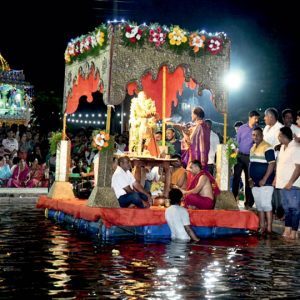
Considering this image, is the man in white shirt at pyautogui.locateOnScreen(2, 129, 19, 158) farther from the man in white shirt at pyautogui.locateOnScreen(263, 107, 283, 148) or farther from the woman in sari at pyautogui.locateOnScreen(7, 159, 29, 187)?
the man in white shirt at pyautogui.locateOnScreen(263, 107, 283, 148)

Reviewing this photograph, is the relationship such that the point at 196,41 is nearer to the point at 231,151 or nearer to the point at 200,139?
the point at 200,139

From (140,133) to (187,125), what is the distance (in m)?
1.23

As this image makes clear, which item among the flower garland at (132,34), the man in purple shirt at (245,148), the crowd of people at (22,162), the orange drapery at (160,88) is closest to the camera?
the flower garland at (132,34)

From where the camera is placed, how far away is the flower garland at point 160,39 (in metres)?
13.7

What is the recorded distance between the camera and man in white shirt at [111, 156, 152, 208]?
13188 millimetres

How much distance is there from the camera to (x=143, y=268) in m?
9.01

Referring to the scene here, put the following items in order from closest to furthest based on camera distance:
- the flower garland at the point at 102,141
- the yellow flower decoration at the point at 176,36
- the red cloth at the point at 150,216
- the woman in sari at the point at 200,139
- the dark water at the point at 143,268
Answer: the dark water at the point at 143,268 < the red cloth at the point at 150,216 < the flower garland at the point at 102,141 < the yellow flower decoration at the point at 176,36 < the woman in sari at the point at 200,139

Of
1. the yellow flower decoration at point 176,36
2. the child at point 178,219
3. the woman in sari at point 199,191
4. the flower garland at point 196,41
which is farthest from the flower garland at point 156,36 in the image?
the child at point 178,219

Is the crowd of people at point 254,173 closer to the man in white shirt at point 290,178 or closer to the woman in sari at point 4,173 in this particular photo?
the man in white shirt at point 290,178

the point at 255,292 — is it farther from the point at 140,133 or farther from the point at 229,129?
the point at 229,129

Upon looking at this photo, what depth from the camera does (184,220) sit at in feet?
41.0

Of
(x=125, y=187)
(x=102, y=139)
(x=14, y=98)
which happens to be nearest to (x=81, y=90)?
(x=102, y=139)

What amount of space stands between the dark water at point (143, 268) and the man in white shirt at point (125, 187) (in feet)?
3.77

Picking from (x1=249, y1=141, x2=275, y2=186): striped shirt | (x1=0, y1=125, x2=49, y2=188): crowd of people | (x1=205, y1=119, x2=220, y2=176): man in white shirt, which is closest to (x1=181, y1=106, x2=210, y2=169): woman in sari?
(x1=249, y1=141, x2=275, y2=186): striped shirt
